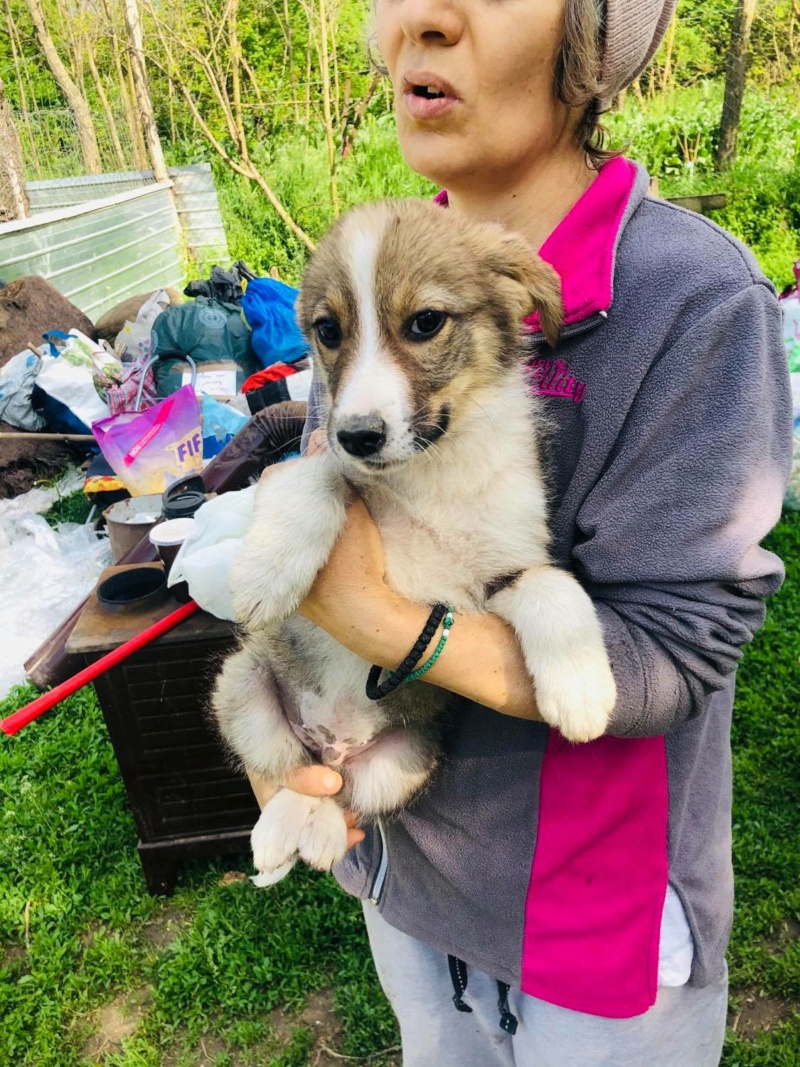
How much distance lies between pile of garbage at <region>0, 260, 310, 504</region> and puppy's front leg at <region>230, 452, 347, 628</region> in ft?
12.1

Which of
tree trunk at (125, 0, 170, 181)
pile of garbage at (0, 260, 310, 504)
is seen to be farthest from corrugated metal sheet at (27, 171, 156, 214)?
pile of garbage at (0, 260, 310, 504)

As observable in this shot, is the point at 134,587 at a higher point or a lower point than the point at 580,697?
lower

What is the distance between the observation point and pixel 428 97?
1.62 meters

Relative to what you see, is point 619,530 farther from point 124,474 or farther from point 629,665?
point 124,474

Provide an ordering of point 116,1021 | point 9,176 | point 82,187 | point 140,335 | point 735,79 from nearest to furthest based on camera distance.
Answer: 1. point 116,1021
2. point 140,335
3. point 9,176
4. point 735,79
5. point 82,187

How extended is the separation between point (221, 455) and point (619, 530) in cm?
316

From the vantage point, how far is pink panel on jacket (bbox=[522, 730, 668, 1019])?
5.07 ft

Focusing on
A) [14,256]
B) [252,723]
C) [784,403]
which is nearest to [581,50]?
[784,403]

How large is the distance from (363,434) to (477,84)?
0.68 meters

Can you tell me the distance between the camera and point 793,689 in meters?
4.43

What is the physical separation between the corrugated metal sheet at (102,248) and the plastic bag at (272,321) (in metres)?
3.17

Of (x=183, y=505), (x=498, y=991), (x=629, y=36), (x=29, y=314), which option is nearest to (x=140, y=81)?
(x=29, y=314)

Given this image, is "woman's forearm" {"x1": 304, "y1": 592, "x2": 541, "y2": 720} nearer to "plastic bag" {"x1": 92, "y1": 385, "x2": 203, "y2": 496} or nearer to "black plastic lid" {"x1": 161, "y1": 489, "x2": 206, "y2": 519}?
"black plastic lid" {"x1": 161, "y1": 489, "x2": 206, "y2": 519}

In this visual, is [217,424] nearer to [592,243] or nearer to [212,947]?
[212,947]
